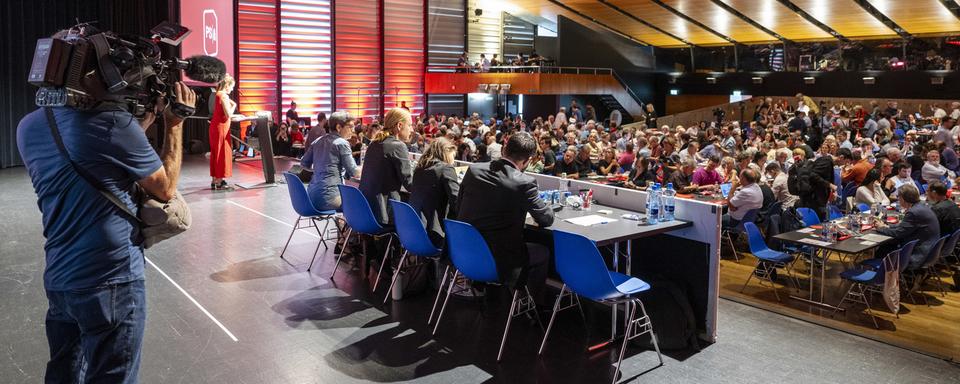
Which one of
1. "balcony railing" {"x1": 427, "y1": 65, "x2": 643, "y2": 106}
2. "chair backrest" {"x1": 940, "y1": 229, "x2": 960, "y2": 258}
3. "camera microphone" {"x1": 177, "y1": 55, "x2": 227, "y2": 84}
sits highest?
"balcony railing" {"x1": 427, "y1": 65, "x2": 643, "y2": 106}

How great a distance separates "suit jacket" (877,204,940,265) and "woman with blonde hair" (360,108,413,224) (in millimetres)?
3840

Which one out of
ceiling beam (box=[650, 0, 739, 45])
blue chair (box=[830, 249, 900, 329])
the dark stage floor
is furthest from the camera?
ceiling beam (box=[650, 0, 739, 45])

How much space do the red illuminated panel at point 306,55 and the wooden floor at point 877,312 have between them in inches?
529

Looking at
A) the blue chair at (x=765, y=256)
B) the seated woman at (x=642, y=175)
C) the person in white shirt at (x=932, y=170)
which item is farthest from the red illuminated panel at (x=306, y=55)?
the blue chair at (x=765, y=256)

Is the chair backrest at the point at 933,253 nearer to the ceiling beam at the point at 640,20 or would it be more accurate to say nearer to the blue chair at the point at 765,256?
the blue chair at the point at 765,256

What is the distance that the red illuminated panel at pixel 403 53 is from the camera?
19062mm

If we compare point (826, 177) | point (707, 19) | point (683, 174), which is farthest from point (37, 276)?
point (707, 19)

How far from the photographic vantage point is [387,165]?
17.5ft

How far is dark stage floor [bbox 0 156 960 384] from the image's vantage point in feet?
12.5

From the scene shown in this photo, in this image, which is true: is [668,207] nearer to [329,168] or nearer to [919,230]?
[919,230]

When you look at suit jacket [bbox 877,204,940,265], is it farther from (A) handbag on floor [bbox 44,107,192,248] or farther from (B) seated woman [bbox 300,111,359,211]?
(A) handbag on floor [bbox 44,107,192,248]

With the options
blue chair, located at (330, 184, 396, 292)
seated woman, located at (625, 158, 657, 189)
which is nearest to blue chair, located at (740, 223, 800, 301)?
seated woman, located at (625, 158, 657, 189)

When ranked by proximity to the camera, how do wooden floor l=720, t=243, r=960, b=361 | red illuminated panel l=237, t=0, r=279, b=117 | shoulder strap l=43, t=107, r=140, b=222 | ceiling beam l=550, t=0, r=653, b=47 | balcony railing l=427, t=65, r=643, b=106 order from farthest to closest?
ceiling beam l=550, t=0, r=653, b=47
balcony railing l=427, t=65, r=643, b=106
red illuminated panel l=237, t=0, r=279, b=117
wooden floor l=720, t=243, r=960, b=361
shoulder strap l=43, t=107, r=140, b=222

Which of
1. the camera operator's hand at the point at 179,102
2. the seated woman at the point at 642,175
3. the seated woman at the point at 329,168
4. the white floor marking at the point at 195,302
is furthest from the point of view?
the seated woman at the point at 642,175
